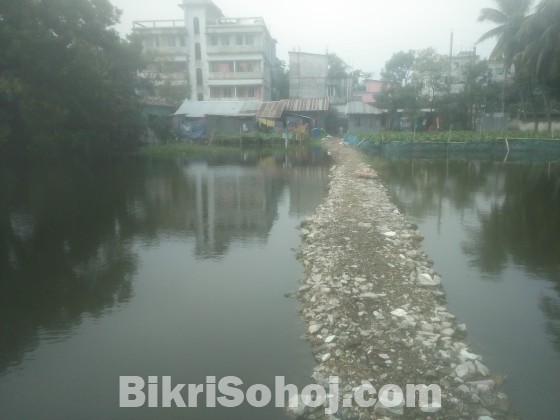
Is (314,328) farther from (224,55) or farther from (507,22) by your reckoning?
(224,55)

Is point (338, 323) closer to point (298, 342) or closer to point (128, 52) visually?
point (298, 342)

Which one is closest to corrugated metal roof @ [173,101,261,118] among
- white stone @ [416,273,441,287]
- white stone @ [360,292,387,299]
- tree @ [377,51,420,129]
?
tree @ [377,51,420,129]

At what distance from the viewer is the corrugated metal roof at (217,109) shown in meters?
40.3

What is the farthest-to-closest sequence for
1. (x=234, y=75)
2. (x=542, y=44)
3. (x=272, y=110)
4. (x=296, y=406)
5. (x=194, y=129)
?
(x=234, y=75) < (x=272, y=110) < (x=194, y=129) < (x=542, y=44) < (x=296, y=406)

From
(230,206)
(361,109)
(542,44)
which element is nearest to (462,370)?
(230,206)

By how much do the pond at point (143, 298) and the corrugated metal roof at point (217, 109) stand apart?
2527cm

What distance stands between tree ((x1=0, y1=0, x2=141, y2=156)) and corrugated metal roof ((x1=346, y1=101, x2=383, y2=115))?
22958mm

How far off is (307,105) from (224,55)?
12563 millimetres

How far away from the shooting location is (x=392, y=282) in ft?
24.1

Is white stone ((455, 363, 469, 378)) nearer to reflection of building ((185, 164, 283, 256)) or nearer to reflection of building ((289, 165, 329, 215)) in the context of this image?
reflection of building ((185, 164, 283, 256))

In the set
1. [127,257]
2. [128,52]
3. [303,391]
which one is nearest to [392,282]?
[303,391]

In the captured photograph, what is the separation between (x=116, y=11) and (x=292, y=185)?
65.9 feet

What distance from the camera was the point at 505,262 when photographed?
909 centimetres

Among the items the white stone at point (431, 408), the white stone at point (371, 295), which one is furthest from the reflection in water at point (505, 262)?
the white stone at point (371, 295)
